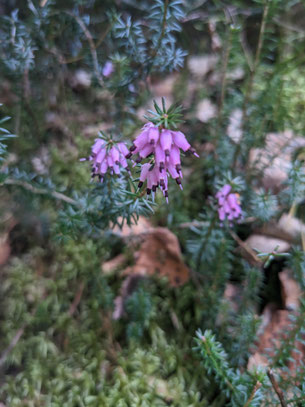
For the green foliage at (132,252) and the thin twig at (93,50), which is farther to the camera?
the thin twig at (93,50)

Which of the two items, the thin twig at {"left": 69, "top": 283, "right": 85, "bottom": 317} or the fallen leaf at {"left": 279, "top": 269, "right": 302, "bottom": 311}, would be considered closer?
the fallen leaf at {"left": 279, "top": 269, "right": 302, "bottom": 311}

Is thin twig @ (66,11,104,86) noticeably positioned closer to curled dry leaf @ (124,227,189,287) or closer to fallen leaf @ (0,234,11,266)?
curled dry leaf @ (124,227,189,287)

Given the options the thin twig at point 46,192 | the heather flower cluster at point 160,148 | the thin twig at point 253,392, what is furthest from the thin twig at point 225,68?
the thin twig at point 253,392

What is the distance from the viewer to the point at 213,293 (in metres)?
2.34

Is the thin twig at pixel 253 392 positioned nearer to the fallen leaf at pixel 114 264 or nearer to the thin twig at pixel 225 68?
the fallen leaf at pixel 114 264

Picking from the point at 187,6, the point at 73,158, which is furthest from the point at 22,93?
the point at 187,6

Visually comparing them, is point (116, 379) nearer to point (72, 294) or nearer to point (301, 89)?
point (72, 294)

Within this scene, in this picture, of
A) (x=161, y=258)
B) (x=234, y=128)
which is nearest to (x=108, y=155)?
(x=161, y=258)

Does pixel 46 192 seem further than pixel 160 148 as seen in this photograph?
Yes

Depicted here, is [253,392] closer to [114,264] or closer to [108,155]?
[108,155]

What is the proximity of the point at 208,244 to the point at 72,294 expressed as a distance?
1.10m

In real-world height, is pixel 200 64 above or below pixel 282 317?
above

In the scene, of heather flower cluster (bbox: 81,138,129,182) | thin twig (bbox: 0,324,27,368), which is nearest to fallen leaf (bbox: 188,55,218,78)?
heather flower cluster (bbox: 81,138,129,182)

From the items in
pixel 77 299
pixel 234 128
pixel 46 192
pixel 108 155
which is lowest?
pixel 77 299
